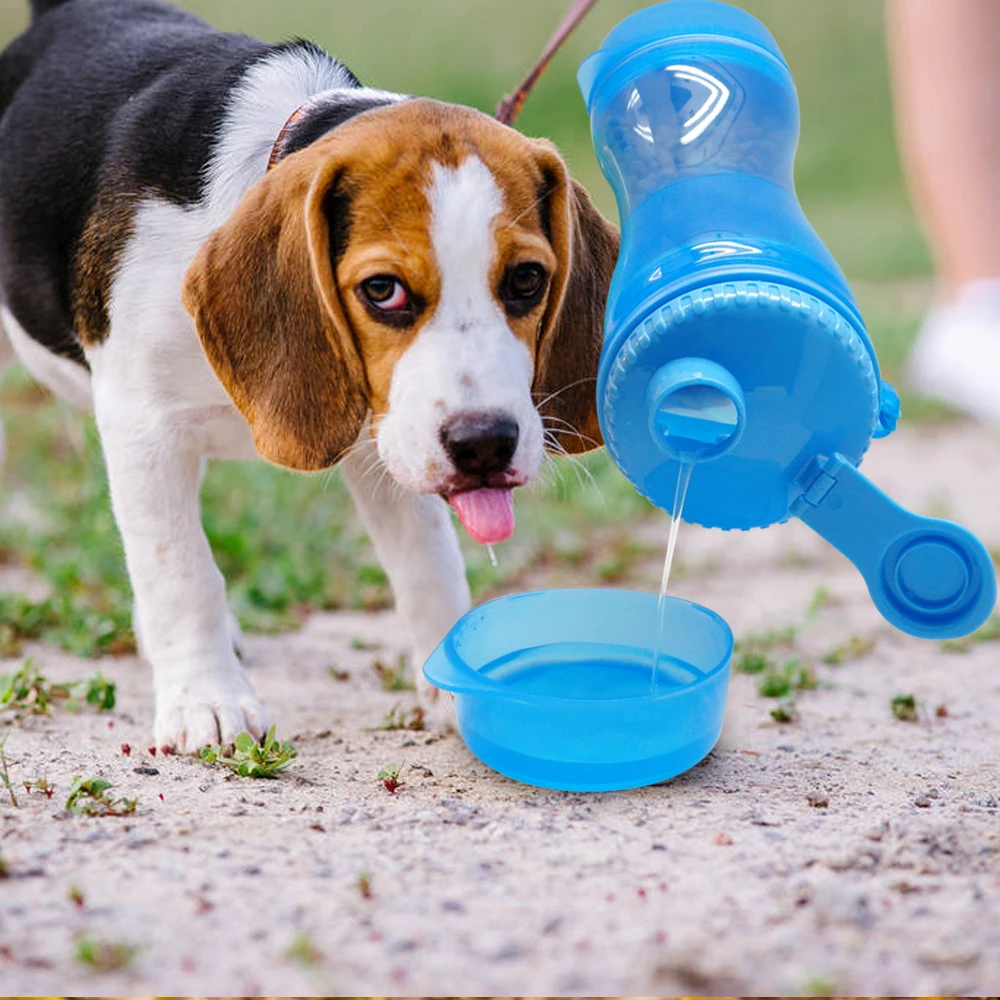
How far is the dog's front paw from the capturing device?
3.24m

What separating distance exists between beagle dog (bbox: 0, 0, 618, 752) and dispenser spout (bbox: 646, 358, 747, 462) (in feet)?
0.84

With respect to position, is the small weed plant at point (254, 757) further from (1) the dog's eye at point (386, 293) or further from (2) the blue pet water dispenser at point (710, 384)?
(1) the dog's eye at point (386, 293)

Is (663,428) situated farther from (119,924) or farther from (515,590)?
(515,590)

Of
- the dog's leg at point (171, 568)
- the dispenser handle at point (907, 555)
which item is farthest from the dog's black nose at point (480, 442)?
the dog's leg at point (171, 568)

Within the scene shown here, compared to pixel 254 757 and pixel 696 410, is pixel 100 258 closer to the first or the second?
pixel 254 757

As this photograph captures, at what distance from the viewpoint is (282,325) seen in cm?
301

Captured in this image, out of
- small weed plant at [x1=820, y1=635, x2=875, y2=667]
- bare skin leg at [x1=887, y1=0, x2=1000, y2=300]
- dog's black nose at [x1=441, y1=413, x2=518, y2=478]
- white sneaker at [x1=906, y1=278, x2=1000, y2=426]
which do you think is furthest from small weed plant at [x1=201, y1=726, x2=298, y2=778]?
bare skin leg at [x1=887, y1=0, x2=1000, y2=300]

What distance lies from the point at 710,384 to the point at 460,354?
465mm

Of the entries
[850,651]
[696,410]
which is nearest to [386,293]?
[696,410]

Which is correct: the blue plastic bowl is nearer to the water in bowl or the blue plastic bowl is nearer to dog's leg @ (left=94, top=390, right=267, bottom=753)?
the water in bowl

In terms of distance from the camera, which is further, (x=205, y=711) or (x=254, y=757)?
(x=205, y=711)

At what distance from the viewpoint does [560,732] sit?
283 centimetres

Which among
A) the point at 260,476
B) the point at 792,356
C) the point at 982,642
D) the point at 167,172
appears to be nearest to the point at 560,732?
the point at 792,356

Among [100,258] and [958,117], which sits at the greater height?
[958,117]
